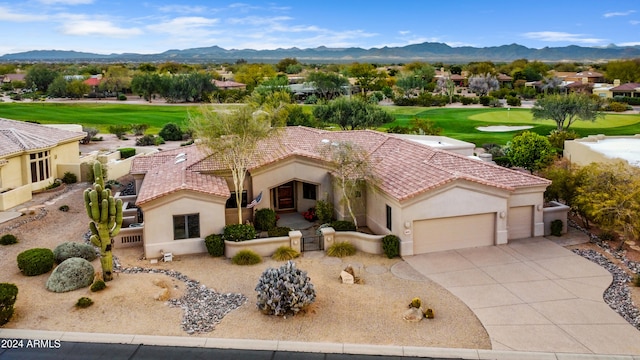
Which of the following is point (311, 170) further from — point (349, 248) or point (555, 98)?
point (555, 98)

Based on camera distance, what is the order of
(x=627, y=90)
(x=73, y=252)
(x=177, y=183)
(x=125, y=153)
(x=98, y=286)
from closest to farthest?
1. (x=98, y=286)
2. (x=73, y=252)
3. (x=177, y=183)
4. (x=125, y=153)
5. (x=627, y=90)

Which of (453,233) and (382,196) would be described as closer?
(453,233)

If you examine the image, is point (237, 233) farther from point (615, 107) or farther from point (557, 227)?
point (615, 107)

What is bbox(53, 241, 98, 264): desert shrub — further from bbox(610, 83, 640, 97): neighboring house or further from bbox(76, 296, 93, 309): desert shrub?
bbox(610, 83, 640, 97): neighboring house

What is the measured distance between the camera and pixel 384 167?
1169 inches

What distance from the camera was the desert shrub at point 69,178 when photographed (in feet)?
134

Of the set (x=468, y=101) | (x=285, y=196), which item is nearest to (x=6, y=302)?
(x=285, y=196)

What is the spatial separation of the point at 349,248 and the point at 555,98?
4580 centimetres

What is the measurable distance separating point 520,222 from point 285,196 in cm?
1264

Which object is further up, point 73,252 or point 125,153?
point 125,153

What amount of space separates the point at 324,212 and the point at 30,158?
20834 mm

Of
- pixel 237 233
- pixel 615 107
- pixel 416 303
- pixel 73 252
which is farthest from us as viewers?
pixel 615 107

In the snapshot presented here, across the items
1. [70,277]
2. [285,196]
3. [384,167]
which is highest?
[384,167]

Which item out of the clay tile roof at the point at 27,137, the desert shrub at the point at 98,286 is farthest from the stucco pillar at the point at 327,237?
the clay tile roof at the point at 27,137
